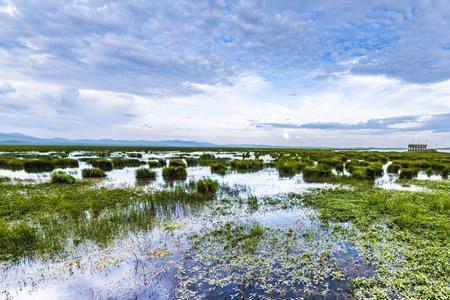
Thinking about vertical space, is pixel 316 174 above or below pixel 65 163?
below

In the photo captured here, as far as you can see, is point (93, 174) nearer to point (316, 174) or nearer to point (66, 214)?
point (66, 214)

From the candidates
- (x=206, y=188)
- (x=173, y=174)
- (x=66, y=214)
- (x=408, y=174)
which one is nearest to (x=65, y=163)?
(x=173, y=174)

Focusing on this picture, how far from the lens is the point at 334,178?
25.2 metres

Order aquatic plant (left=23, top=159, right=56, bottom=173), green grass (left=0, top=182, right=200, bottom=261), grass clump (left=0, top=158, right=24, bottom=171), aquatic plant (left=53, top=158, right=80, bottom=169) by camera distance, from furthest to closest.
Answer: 1. aquatic plant (left=53, top=158, right=80, bottom=169)
2. grass clump (left=0, top=158, right=24, bottom=171)
3. aquatic plant (left=23, top=159, right=56, bottom=173)
4. green grass (left=0, top=182, right=200, bottom=261)

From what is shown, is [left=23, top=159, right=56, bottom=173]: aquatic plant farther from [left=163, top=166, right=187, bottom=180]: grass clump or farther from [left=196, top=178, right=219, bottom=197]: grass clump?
[left=196, top=178, right=219, bottom=197]: grass clump

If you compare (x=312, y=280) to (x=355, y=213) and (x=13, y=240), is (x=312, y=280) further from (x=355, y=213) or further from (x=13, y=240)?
(x=13, y=240)

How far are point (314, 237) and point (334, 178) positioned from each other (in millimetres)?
16146

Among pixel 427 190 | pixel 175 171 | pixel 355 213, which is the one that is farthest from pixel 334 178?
pixel 175 171

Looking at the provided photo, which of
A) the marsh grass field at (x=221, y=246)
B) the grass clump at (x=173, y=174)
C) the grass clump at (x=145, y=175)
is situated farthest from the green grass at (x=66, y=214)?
the grass clump at (x=173, y=174)

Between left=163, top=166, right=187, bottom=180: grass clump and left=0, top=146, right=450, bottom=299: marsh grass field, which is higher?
left=163, top=166, right=187, bottom=180: grass clump

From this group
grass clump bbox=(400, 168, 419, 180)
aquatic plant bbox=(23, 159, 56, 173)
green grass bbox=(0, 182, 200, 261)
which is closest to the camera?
green grass bbox=(0, 182, 200, 261)

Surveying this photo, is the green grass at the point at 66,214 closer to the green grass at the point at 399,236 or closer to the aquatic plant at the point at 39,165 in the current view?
the green grass at the point at 399,236

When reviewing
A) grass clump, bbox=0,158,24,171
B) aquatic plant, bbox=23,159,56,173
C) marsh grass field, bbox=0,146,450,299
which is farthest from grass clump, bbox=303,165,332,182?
grass clump, bbox=0,158,24,171

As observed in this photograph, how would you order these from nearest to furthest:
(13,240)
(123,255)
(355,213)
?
(123,255) → (13,240) → (355,213)
